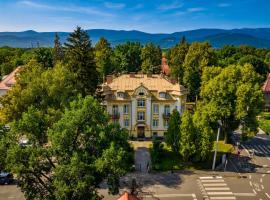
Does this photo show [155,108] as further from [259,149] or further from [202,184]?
[202,184]

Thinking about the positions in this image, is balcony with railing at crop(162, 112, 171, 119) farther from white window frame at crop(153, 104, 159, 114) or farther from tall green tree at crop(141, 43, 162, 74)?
tall green tree at crop(141, 43, 162, 74)

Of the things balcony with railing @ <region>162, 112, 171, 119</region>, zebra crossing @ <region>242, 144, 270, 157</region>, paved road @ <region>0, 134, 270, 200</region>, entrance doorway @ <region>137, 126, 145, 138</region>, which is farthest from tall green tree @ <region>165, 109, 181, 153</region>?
zebra crossing @ <region>242, 144, 270, 157</region>

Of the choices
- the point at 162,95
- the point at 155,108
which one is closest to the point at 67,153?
the point at 155,108

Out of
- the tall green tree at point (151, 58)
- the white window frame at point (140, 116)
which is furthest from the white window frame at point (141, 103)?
the tall green tree at point (151, 58)

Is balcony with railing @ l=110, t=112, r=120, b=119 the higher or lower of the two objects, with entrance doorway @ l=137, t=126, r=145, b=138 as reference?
higher

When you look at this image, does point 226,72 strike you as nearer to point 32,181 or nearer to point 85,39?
point 85,39

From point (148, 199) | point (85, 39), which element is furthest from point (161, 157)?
point (85, 39)

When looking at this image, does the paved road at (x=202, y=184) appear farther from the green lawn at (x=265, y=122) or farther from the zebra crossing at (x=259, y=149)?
the green lawn at (x=265, y=122)
